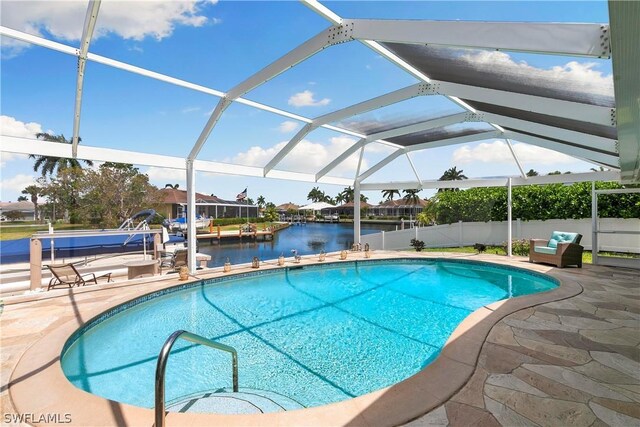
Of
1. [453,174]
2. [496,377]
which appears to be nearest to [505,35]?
[496,377]

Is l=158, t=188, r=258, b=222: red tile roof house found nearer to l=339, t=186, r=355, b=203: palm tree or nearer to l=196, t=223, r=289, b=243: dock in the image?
l=196, t=223, r=289, b=243: dock

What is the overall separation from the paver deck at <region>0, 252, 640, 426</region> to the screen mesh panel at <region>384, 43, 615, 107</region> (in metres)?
3.38

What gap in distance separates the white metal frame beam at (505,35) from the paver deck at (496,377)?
330cm

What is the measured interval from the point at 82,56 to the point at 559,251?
13872 millimetres

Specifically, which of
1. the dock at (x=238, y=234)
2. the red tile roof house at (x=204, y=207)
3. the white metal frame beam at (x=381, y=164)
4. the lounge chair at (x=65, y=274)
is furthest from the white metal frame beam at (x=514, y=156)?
the red tile roof house at (x=204, y=207)

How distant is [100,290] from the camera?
24.8ft

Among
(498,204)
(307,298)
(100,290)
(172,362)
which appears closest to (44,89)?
(100,290)

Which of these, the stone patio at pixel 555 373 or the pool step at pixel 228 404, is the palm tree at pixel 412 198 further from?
the pool step at pixel 228 404

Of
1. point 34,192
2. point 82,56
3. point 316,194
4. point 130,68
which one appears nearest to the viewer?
point 82,56

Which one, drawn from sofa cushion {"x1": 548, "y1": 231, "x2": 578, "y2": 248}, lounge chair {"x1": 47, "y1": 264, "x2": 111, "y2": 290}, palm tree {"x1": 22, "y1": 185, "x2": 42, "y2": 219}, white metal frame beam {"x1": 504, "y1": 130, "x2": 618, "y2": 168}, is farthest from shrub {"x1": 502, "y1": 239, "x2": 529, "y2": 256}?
palm tree {"x1": 22, "y1": 185, "x2": 42, "y2": 219}

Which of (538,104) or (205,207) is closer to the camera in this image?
(538,104)

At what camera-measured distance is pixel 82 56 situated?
565cm

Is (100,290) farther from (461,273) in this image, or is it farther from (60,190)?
(60,190)

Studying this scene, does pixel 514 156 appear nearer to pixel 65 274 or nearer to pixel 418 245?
pixel 418 245
